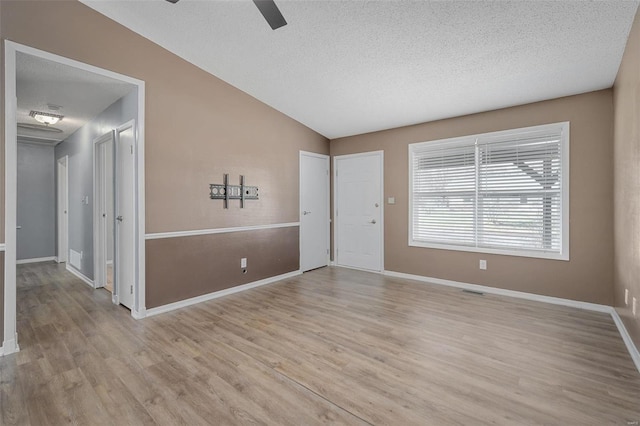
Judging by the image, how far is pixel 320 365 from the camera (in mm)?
2230

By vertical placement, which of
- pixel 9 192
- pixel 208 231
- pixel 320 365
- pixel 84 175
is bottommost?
pixel 320 365

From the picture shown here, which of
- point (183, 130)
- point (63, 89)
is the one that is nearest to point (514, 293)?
point (183, 130)

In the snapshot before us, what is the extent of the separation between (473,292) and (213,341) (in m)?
3.32

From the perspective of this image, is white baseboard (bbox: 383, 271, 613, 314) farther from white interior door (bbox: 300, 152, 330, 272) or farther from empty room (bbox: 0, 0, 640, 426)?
white interior door (bbox: 300, 152, 330, 272)

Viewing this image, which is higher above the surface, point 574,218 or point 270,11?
point 270,11

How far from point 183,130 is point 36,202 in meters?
4.96

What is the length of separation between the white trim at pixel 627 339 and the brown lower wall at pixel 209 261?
3.94 meters

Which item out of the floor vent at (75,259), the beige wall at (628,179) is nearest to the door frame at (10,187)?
the floor vent at (75,259)

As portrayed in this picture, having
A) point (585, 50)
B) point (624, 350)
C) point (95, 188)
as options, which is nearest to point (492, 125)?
point (585, 50)

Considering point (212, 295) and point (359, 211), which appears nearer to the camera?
point (212, 295)

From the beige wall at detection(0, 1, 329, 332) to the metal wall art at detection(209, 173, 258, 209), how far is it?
79 millimetres

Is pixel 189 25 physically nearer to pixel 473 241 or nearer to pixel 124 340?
pixel 124 340

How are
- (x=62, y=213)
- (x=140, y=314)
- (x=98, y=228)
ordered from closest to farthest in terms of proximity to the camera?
(x=140, y=314)
(x=98, y=228)
(x=62, y=213)

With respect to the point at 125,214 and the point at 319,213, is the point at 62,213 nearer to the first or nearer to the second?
the point at 125,214
